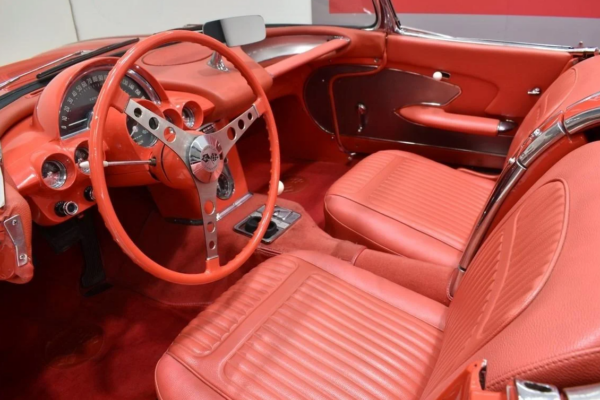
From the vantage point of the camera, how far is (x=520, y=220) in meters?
0.85

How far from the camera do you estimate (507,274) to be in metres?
0.76

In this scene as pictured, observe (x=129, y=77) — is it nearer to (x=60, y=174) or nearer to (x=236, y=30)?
(x=60, y=174)

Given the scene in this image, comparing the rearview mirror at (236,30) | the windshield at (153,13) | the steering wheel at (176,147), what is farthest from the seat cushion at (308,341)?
the windshield at (153,13)

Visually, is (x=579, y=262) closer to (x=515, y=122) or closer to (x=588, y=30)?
(x=515, y=122)

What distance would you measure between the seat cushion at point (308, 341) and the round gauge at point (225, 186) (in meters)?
0.53

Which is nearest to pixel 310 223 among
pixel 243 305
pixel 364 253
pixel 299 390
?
pixel 364 253

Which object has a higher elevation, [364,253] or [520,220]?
[520,220]

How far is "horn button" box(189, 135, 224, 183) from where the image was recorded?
1.05m

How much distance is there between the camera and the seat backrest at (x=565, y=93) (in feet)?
3.74

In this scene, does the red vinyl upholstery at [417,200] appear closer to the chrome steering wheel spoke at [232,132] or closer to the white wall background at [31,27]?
the chrome steering wheel spoke at [232,132]

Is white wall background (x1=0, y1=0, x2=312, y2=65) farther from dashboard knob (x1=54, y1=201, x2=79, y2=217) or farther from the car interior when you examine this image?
dashboard knob (x1=54, y1=201, x2=79, y2=217)

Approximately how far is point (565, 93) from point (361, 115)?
1160 millimetres

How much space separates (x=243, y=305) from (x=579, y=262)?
30.8 inches

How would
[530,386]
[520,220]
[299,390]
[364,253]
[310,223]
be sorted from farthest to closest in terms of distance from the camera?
1. [310,223]
2. [364,253]
3. [299,390]
4. [520,220]
5. [530,386]
